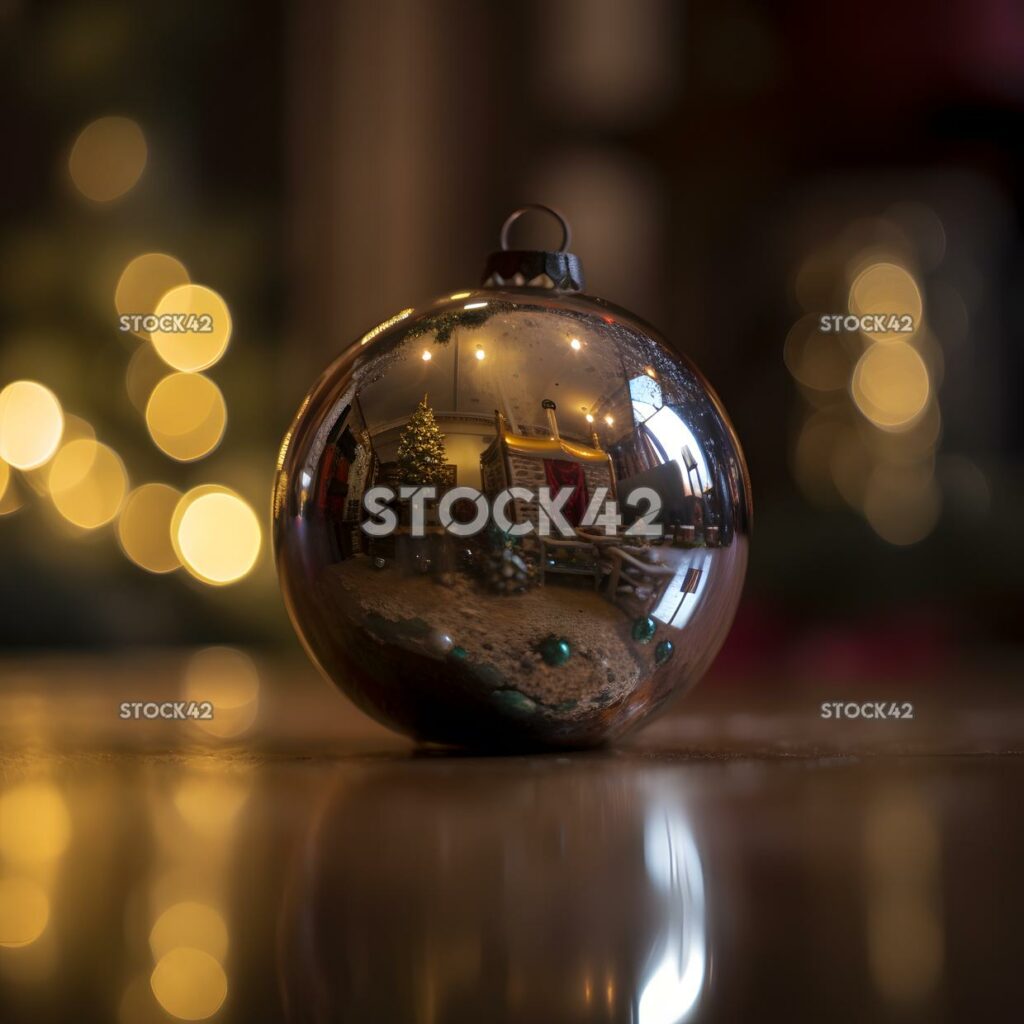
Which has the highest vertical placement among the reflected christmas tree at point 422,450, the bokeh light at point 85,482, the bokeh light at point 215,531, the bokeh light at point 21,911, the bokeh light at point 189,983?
the bokeh light at point 85,482

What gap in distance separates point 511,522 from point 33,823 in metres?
0.22

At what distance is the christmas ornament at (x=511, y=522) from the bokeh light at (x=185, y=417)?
105cm

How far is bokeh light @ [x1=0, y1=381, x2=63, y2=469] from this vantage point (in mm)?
1533

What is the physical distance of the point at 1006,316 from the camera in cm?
173

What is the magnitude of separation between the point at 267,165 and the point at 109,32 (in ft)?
0.85

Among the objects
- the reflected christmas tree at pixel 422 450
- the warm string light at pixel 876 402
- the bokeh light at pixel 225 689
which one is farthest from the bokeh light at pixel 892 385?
the reflected christmas tree at pixel 422 450

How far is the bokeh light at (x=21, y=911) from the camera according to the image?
1.07 feet

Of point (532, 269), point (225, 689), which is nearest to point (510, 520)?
point (532, 269)

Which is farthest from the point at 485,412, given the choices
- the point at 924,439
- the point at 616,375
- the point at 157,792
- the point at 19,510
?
the point at 924,439

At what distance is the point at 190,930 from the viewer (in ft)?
1.08

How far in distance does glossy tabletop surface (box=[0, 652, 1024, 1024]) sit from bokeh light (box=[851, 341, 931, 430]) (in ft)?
3.51

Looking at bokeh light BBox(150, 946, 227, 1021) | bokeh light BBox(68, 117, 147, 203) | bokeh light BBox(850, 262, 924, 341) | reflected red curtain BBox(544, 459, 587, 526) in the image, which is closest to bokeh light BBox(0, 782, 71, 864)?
bokeh light BBox(150, 946, 227, 1021)

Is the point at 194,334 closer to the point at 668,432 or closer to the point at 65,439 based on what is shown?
the point at 65,439

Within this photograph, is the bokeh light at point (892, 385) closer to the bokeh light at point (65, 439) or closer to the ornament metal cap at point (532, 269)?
the bokeh light at point (65, 439)
